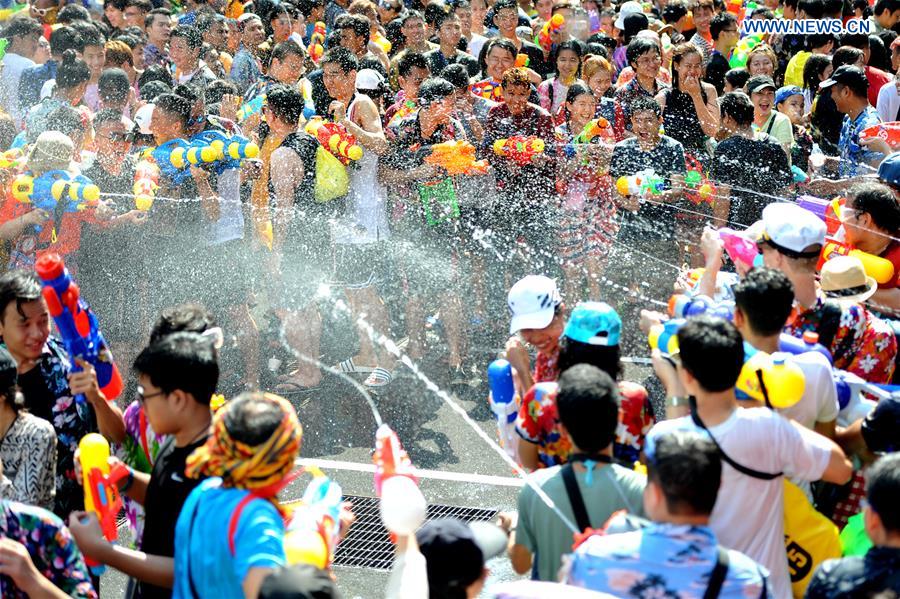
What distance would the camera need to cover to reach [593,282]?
7844 mm

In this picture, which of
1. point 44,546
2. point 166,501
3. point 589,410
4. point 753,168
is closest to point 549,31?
point 753,168

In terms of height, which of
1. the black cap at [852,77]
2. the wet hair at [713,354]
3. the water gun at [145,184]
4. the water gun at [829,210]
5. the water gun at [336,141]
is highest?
the wet hair at [713,354]

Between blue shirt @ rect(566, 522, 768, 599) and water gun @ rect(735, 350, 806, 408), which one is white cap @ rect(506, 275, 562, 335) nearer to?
water gun @ rect(735, 350, 806, 408)

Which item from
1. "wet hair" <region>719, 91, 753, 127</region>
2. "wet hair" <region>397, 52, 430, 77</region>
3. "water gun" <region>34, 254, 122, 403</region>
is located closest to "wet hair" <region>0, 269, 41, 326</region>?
"water gun" <region>34, 254, 122, 403</region>

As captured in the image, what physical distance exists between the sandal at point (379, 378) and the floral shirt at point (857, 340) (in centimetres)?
320

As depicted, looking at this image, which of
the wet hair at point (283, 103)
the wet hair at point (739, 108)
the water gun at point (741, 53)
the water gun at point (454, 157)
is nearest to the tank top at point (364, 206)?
the water gun at point (454, 157)

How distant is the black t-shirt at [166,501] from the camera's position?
3322mm

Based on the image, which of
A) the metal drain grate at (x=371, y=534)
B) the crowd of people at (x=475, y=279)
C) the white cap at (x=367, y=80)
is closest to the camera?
the crowd of people at (x=475, y=279)

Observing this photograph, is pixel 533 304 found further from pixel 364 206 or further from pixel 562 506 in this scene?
pixel 364 206

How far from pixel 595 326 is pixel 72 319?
188 cm

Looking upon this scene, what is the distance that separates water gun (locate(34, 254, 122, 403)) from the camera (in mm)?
3787

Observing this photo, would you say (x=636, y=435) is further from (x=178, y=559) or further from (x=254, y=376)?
(x=254, y=376)

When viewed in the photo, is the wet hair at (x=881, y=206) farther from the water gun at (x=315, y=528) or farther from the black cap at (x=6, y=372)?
the black cap at (x=6, y=372)

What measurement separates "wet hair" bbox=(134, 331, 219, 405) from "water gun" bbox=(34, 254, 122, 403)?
1.64 feet
